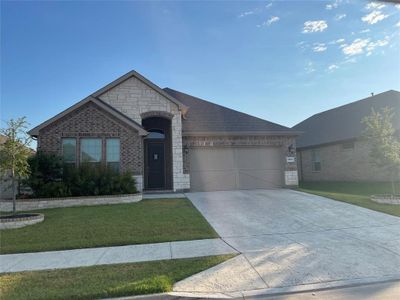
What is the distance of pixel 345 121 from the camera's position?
77.0 feet

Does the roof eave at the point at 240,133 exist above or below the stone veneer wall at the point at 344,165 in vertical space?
above

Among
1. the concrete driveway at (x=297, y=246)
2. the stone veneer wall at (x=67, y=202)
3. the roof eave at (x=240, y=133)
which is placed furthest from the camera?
the roof eave at (x=240, y=133)

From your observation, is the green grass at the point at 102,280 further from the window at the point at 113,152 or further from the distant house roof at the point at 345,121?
the distant house roof at the point at 345,121

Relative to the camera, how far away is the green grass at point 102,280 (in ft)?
15.4

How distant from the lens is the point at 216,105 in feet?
63.9

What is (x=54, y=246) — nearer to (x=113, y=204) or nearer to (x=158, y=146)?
(x=113, y=204)

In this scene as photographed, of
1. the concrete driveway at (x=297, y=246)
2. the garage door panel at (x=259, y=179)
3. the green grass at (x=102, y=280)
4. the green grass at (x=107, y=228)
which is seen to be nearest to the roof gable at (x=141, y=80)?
the garage door panel at (x=259, y=179)

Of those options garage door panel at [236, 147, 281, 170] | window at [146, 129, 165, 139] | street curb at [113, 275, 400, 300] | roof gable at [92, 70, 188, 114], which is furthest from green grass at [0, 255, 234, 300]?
window at [146, 129, 165, 139]

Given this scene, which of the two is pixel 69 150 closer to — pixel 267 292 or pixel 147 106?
pixel 147 106

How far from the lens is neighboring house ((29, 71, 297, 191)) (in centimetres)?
1452

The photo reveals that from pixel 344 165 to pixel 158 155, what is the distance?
13.1 meters

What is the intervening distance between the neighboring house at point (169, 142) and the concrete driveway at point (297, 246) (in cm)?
418

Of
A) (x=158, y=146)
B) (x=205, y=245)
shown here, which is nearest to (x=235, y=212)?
(x=205, y=245)

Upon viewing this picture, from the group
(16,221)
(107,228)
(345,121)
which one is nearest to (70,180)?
(16,221)
